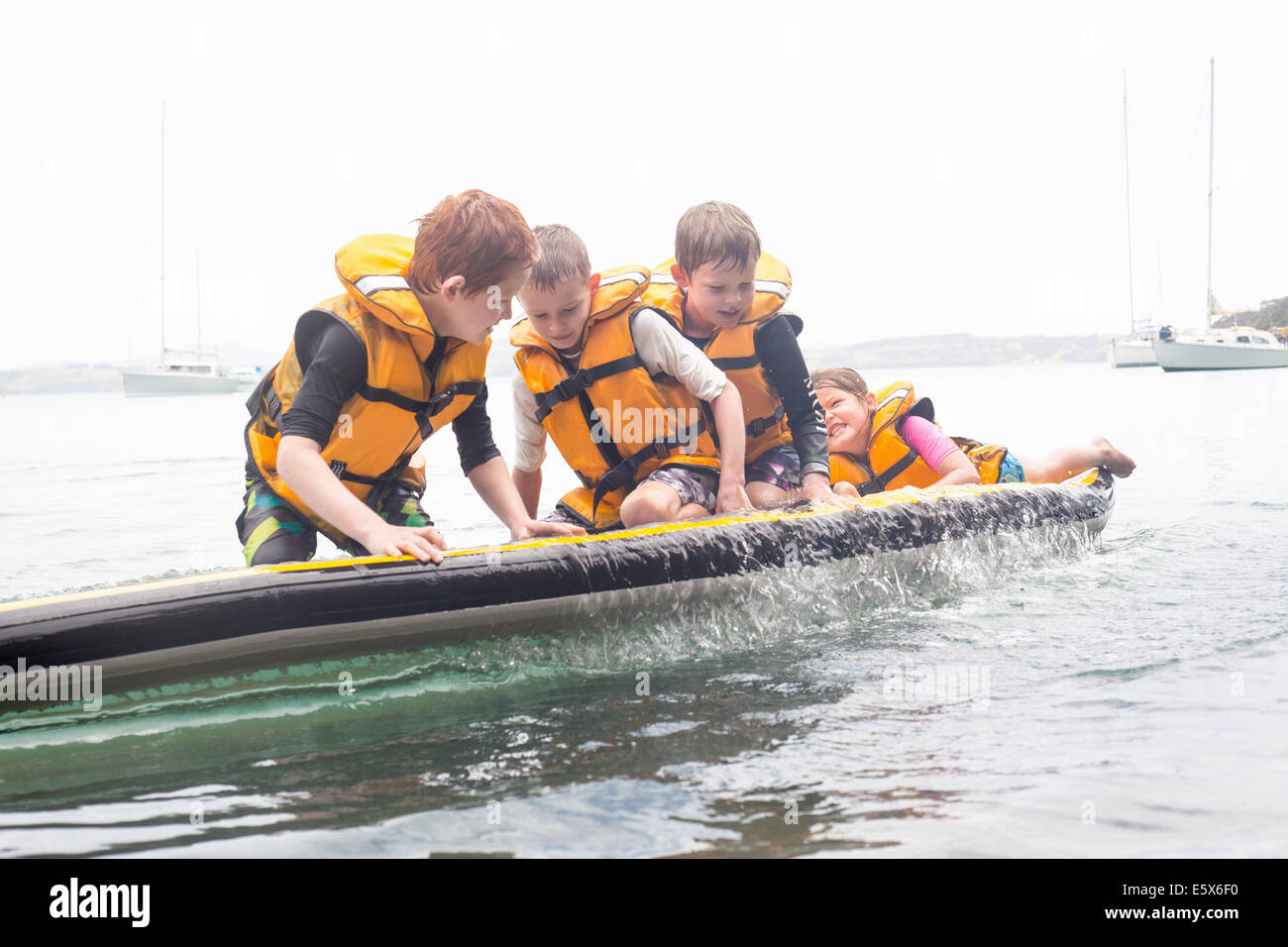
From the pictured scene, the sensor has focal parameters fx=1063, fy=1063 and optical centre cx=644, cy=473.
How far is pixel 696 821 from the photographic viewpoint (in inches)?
90.4

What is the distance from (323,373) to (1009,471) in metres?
4.19

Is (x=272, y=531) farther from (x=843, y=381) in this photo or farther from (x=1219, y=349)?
(x=1219, y=349)

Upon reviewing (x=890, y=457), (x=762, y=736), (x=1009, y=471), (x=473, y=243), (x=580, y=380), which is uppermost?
(x=473, y=243)

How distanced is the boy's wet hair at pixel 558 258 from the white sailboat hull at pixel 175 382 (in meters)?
61.6

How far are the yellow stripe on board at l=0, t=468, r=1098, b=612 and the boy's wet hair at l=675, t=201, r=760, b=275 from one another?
3.44ft

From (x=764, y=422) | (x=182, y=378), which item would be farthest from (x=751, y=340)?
(x=182, y=378)

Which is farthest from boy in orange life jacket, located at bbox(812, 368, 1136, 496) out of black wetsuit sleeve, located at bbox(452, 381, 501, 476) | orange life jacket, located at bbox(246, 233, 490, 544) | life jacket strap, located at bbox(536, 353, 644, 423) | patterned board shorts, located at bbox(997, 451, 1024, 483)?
orange life jacket, located at bbox(246, 233, 490, 544)

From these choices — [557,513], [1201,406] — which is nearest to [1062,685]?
[557,513]

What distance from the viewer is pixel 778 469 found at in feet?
16.2

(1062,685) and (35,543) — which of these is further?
(35,543)

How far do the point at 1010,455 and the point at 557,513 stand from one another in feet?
9.48

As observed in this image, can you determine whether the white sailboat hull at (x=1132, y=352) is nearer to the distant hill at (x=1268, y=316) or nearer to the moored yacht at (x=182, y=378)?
the distant hill at (x=1268, y=316)

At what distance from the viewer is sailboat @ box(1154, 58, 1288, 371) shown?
48156mm
